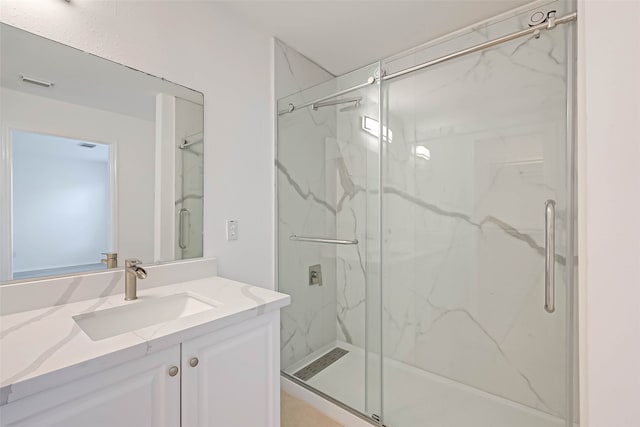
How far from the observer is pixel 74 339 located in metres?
0.77

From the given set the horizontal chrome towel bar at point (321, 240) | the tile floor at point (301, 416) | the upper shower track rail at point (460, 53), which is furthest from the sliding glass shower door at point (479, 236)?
the tile floor at point (301, 416)

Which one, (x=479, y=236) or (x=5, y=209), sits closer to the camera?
(x=5, y=209)

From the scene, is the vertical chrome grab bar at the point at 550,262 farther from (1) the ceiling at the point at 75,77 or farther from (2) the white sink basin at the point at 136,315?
(1) the ceiling at the point at 75,77

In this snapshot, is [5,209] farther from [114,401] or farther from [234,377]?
[234,377]

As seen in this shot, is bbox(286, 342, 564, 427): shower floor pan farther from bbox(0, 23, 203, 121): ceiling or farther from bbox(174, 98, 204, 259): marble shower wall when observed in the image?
bbox(0, 23, 203, 121): ceiling

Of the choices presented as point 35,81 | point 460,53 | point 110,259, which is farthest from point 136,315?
point 460,53

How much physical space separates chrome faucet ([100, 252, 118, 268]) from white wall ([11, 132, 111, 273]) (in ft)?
0.08

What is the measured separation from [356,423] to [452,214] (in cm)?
131

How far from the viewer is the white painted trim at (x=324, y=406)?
1.57m

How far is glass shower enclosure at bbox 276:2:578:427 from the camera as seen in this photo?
1.48 meters

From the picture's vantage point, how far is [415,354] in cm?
190

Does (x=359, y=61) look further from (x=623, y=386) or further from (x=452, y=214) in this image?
(x=623, y=386)

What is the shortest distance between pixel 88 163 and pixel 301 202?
4.01ft

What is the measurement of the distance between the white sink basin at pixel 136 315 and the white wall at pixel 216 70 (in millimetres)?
378
